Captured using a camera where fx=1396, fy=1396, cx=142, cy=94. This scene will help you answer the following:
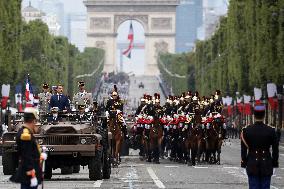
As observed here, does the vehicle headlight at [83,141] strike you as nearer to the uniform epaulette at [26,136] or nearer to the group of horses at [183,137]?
the group of horses at [183,137]

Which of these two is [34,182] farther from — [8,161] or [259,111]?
[8,161]

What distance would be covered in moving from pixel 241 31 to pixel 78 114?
82528 millimetres

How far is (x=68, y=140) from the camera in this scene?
34156mm

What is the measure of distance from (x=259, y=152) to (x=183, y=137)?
84.7ft

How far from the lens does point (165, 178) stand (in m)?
36.2

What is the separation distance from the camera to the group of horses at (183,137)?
4512cm

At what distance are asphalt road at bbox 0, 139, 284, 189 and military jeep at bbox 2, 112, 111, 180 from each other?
453 millimetres

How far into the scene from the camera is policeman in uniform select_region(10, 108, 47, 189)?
20.9 m

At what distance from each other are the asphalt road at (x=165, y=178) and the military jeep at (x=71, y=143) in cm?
45

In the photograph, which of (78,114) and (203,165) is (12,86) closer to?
(203,165)

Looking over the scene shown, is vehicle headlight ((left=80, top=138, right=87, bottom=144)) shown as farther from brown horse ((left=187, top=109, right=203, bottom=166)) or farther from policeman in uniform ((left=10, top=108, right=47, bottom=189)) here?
policeman in uniform ((left=10, top=108, right=47, bottom=189))

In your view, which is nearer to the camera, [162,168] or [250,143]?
[250,143]

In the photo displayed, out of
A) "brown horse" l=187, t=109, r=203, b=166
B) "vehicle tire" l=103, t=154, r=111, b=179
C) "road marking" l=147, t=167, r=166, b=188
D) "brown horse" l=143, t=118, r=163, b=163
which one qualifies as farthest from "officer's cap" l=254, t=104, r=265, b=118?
"brown horse" l=143, t=118, r=163, b=163

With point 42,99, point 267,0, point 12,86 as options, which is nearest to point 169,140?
point 42,99
